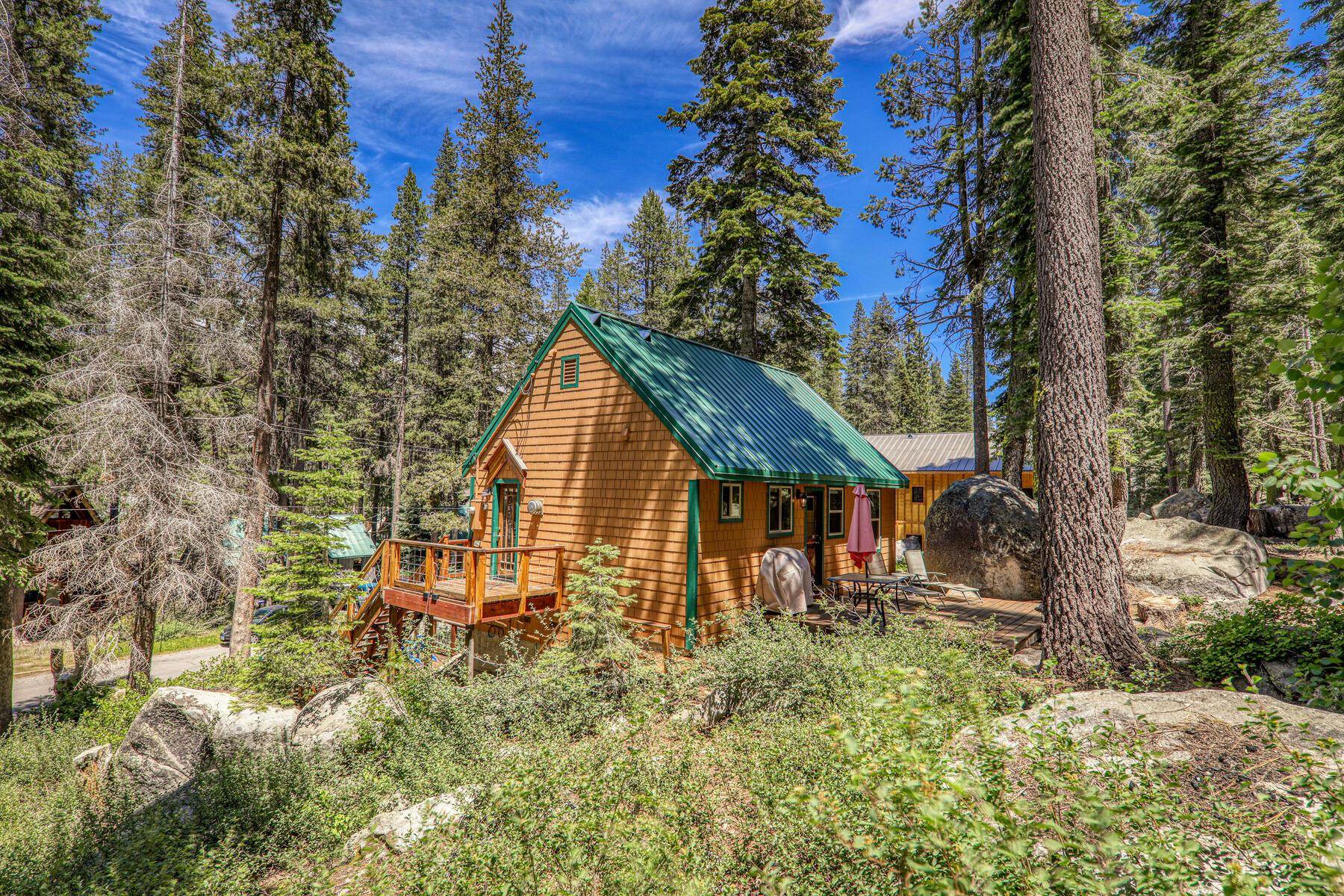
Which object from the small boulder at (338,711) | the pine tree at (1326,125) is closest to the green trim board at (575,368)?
the small boulder at (338,711)

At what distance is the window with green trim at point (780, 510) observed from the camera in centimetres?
1070

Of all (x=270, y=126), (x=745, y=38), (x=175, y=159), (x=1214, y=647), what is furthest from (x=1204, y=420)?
(x=175, y=159)

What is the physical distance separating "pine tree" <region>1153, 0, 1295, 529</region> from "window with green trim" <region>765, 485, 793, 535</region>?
11257 mm

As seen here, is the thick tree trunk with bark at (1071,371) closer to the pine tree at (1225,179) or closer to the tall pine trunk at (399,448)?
the pine tree at (1225,179)

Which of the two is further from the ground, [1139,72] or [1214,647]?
[1139,72]

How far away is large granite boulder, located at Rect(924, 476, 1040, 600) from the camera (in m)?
11.6

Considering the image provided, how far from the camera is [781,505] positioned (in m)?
11.1

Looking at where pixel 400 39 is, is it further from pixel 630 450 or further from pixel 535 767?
pixel 535 767

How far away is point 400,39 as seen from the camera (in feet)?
43.9

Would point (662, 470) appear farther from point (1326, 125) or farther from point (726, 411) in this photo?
point (1326, 125)

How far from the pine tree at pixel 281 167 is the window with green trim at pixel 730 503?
10076 millimetres

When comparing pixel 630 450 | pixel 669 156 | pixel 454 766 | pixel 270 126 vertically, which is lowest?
pixel 454 766

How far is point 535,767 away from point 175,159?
1529 centimetres

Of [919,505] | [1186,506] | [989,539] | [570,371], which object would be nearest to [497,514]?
[570,371]
